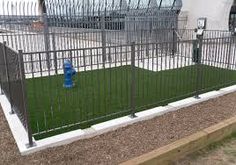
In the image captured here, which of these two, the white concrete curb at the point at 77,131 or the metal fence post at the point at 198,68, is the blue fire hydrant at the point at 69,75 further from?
the metal fence post at the point at 198,68

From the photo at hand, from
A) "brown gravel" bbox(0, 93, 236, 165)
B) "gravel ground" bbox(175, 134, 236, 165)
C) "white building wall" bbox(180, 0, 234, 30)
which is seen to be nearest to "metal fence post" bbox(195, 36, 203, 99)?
"brown gravel" bbox(0, 93, 236, 165)

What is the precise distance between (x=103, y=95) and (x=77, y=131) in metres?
1.92

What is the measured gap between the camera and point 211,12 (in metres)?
17.0

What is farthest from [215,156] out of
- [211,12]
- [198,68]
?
[211,12]

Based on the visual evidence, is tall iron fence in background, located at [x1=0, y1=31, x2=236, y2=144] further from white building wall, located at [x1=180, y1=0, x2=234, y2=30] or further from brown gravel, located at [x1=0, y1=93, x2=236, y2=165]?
white building wall, located at [x1=180, y1=0, x2=234, y2=30]

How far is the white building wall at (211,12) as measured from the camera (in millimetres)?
16594

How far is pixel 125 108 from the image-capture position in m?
5.91

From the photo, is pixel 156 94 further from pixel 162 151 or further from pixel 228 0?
pixel 228 0

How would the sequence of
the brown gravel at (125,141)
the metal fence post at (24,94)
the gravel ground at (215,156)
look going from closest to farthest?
the metal fence post at (24,94), the brown gravel at (125,141), the gravel ground at (215,156)

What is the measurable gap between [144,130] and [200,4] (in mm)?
14320

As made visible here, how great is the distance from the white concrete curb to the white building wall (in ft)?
38.1

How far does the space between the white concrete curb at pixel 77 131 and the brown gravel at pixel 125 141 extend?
0.09 m

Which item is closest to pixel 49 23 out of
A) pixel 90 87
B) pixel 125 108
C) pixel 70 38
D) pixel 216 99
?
pixel 70 38

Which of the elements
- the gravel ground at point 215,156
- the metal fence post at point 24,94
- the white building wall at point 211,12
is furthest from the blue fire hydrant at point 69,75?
the white building wall at point 211,12
